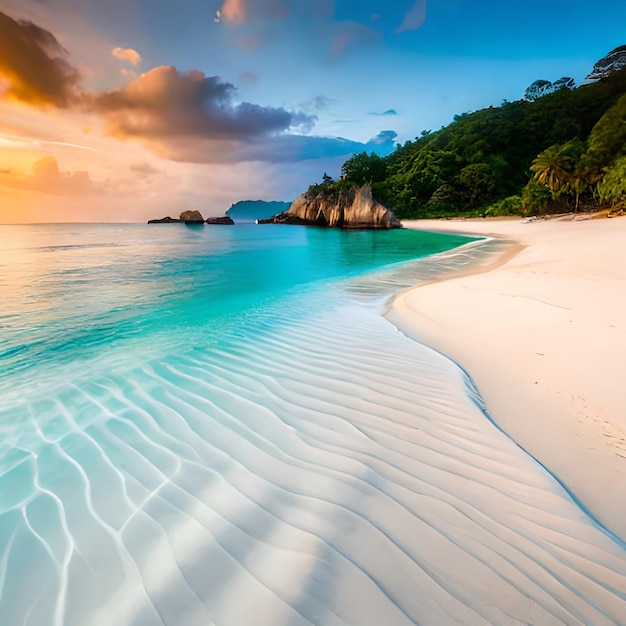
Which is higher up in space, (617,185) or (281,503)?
(617,185)

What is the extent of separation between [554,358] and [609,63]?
134 m

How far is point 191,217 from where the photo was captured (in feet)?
466

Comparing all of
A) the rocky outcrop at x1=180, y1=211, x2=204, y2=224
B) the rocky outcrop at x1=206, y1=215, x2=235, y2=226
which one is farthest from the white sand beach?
the rocky outcrop at x1=180, y1=211, x2=204, y2=224

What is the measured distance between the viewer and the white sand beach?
2562 millimetres

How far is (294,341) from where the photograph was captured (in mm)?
5688

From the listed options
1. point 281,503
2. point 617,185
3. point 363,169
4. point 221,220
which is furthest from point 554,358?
point 221,220

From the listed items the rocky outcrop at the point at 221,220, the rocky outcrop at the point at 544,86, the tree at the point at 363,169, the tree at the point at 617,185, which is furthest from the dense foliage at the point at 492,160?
the rocky outcrop at the point at 221,220

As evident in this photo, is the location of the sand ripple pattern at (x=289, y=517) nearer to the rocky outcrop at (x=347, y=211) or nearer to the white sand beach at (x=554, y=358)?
the white sand beach at (x=554, y=358)

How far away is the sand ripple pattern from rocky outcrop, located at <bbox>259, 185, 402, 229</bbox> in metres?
58.2

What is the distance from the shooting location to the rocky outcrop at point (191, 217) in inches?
5594

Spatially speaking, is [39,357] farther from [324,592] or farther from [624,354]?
[624,354]

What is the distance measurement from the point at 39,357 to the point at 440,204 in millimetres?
67944

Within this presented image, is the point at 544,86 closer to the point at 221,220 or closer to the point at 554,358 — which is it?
the point at 221,220

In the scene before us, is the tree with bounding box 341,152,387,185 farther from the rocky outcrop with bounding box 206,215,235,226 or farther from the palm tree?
the rocky outcrop with bounding box 206,215,235,226
